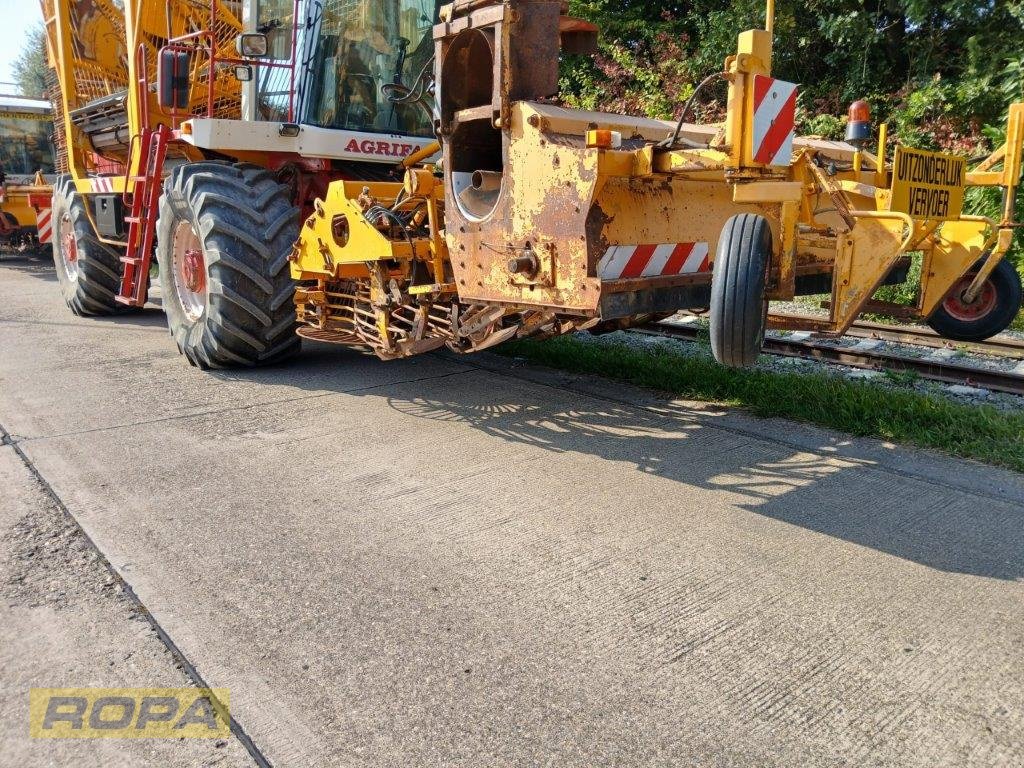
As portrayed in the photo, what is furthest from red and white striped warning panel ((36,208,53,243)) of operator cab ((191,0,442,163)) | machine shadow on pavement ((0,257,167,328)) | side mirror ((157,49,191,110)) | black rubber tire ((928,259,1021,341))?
black rubber tire ((928,259,1021,341))

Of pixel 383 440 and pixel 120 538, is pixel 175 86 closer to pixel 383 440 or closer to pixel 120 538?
pixel 383 440

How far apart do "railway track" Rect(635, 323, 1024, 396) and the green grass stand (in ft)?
1.96

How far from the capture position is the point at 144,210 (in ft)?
24.2

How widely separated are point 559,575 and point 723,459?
1535 millimetres

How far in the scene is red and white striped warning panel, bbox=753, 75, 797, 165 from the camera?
3510 mm

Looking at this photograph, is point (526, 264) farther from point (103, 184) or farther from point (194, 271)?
point (103, 184)

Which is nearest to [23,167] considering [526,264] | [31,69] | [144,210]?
[144,210]

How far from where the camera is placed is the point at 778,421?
16.1 ft

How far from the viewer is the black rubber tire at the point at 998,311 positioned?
4.96 m

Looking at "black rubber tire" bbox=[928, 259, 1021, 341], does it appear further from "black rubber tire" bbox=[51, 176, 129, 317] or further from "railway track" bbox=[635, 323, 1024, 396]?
"black rubber tire" bbox=[51, 176, 129, 317]

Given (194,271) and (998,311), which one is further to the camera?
(194,271)

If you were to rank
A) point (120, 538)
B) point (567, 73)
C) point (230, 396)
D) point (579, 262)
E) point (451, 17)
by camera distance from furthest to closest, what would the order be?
point (567, 73)
point (230, 396)
point (451, 17)
point (579, 262)
point (120, 538)

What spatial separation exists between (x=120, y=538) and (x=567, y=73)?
45.1ft

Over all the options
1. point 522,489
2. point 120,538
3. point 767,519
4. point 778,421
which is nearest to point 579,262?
point 522,489
